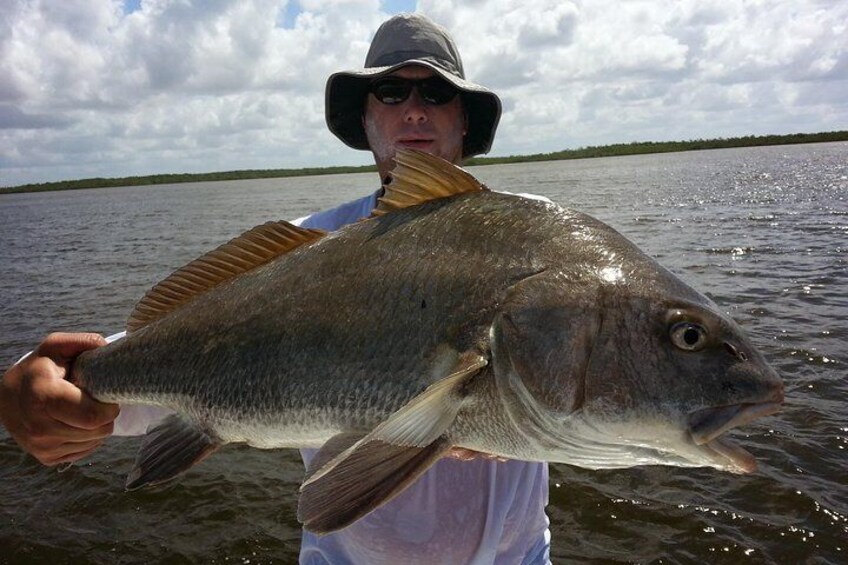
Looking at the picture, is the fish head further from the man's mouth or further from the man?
the man's mouth

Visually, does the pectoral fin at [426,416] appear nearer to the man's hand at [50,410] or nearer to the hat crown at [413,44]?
the man's hand at [50,410]

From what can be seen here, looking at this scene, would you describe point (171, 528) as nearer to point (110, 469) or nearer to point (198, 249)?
point (110, 469)

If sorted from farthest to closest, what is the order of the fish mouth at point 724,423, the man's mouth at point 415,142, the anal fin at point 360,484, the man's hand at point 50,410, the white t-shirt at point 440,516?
1. the man's mouth at point 415,142
2. the white t-shirt at point 440,516
3. the man's hand at point 50,410
4. the anal fin at point 360,484
5. the fish mouth at point 724,423

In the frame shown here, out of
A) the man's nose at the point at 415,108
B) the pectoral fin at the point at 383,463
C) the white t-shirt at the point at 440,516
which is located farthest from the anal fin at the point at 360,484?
the man's nose at the point at 415,108

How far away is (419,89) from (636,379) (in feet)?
7.84

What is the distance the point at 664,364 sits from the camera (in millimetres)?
1827

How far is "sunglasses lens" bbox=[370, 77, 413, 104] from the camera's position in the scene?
3.61m

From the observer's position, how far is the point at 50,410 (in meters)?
2.52

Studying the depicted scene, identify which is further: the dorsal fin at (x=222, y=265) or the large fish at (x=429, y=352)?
the dorsal fin at (x=222, y=265)

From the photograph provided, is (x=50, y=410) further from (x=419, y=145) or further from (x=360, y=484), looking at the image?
(x=419, y=145)

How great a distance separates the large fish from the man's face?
4.21 ft

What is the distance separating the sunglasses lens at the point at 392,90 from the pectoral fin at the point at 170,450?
2.18 metres

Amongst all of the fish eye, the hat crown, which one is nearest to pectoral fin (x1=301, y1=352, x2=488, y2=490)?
the fish eye

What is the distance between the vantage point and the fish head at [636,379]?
1773 millimetres
